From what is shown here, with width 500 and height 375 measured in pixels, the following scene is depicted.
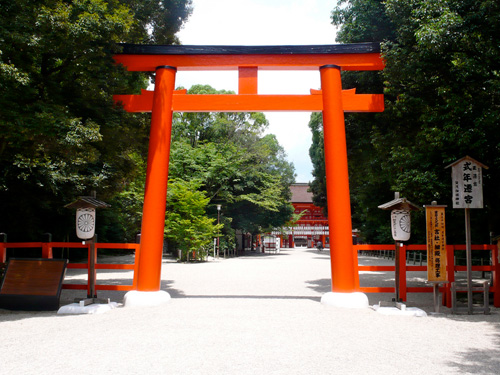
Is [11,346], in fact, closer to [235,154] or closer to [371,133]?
[371,133]

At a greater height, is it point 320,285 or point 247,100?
point 247,100

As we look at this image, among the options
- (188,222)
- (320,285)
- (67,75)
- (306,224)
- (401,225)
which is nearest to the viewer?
(401,225)

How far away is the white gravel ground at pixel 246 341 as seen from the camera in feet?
14.6

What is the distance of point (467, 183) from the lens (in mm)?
8031

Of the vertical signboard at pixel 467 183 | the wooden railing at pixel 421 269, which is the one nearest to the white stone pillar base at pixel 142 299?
the wooden railing at pixel 421 269

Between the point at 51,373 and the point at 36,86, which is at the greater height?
the point at 36,86

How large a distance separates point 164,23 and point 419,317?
395 inches

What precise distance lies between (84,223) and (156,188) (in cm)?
148

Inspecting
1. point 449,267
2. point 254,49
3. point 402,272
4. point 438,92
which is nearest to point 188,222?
point 254,49

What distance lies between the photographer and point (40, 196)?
47.1ft

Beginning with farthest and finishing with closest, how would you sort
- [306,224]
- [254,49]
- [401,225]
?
[306,224], [254,49], [401,225]

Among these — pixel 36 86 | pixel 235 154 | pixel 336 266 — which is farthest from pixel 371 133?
pixel 235 154

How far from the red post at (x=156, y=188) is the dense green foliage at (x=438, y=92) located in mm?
4735

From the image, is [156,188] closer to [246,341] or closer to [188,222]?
[246,341]
